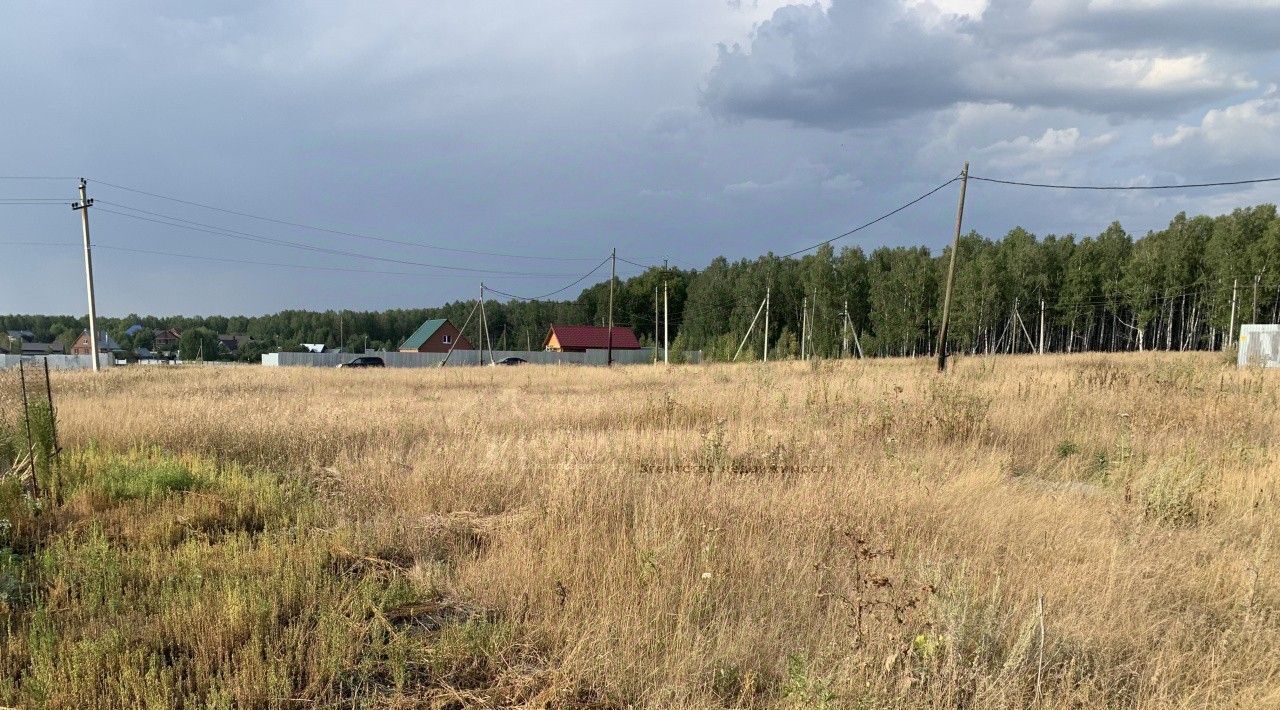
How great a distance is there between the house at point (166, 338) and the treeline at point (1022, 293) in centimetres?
8320

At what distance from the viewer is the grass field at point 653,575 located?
3191mm

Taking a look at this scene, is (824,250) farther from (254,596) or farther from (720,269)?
(254,596)

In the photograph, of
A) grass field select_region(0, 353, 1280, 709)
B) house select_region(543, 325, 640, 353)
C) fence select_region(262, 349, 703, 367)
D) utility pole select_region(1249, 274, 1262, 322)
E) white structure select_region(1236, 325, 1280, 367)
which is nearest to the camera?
grass field select_region(0, 353, 1280, 709)

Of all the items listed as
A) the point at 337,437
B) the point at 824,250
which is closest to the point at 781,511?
the point at 337,437

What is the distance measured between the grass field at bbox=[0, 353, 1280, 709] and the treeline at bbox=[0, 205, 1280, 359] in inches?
1125

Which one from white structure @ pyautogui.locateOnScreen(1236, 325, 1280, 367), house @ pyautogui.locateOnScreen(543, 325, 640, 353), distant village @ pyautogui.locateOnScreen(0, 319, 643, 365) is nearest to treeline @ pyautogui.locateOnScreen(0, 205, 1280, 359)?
house @ pyautogui.locateOnScreen(543, 325, 640, 353)

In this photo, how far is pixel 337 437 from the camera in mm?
9508

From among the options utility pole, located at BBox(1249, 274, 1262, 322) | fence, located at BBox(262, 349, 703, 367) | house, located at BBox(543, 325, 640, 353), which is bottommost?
fence, located at BBox(262, 349, 703, 367)

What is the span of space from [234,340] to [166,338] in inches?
386

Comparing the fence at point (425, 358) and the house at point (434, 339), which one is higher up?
the house at point (434, 339)

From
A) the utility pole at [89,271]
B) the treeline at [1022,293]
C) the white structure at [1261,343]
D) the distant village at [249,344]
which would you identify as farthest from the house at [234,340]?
the white structure at [1261,343]

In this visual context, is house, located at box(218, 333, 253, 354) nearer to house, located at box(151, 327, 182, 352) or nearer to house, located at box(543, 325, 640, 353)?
house, located at box(151, 327, 182, 352)

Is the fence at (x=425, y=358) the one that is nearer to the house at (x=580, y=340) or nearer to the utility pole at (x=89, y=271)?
the house at (x=580, y=340)

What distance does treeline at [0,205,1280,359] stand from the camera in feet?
165
